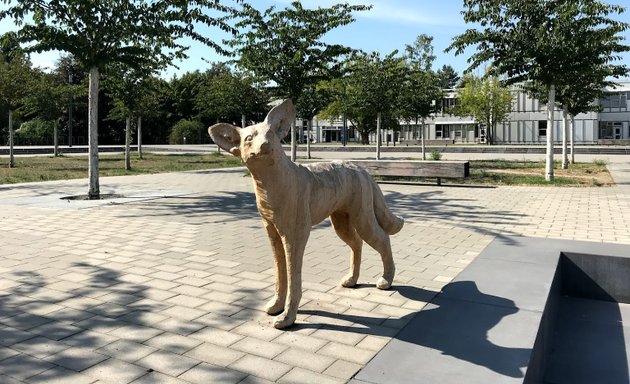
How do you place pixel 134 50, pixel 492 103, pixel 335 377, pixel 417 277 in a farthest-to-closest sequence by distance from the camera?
pixel 492 103, pixel 134 50, pixel 417 277, pixel 335 377

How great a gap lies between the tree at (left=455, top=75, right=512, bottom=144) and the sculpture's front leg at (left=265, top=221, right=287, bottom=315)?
165ft

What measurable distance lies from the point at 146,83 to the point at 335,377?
1881 centimetres

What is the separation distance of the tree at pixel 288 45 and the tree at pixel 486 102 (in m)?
37.5

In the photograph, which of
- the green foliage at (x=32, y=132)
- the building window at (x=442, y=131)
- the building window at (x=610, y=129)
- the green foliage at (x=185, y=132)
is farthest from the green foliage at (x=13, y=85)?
the building window at (x=610, y=129)

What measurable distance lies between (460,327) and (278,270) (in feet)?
4.60

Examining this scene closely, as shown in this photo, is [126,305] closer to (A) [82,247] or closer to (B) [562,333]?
(A) [82,247]

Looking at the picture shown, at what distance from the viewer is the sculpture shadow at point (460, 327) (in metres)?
3.09

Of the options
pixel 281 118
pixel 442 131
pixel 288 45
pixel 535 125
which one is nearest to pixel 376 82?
pixel 288 45

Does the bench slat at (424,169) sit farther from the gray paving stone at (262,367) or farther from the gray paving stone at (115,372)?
the gray paving stone at (115,372)

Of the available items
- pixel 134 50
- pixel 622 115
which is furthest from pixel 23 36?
pixel 622 115

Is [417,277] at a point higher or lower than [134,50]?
lower

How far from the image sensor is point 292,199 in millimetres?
3686

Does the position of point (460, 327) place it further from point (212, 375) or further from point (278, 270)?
point (212, 375)

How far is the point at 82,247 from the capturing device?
686 cm
